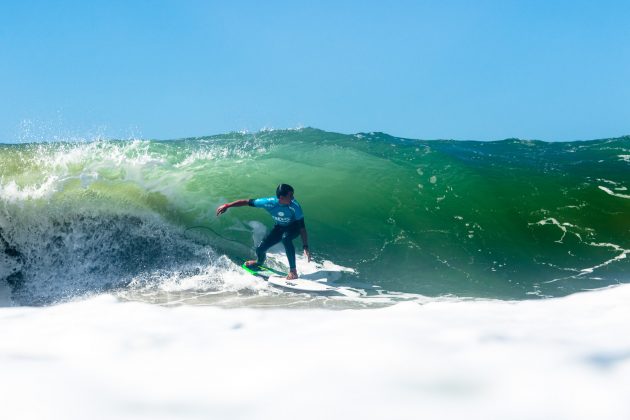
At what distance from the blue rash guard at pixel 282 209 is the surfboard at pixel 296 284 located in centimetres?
73

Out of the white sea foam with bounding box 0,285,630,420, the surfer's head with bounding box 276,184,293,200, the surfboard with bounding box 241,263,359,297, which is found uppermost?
the surfer's head with bounding box 276,184,293,200

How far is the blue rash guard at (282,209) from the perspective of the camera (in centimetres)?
733

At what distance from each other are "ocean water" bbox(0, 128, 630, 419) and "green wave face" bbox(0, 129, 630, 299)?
5 centimetres

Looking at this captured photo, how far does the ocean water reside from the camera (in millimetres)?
2908

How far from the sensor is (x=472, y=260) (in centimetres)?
895

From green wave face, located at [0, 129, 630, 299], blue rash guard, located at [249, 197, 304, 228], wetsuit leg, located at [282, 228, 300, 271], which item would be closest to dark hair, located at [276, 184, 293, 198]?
blue rash guard, located at [249, 197, 304, 228]

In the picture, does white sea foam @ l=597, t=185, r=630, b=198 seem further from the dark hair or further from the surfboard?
the dark hair

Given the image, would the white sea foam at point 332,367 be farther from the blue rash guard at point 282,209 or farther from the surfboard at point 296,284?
the blue rash guard at point 282,209

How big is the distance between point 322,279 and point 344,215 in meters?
3.15

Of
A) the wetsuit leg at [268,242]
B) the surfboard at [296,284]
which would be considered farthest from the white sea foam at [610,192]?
the wetsuit leg at [268,242]

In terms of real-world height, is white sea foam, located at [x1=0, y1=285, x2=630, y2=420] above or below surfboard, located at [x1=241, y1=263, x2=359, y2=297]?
above

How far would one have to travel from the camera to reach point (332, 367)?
3.18 meters

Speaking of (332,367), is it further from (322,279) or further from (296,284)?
(322,279)

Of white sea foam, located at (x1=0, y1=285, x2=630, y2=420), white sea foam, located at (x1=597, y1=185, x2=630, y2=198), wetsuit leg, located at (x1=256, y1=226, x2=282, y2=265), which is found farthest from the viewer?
white sea foam, located at (x1=597, y1=185, x2=630, y2=198)
